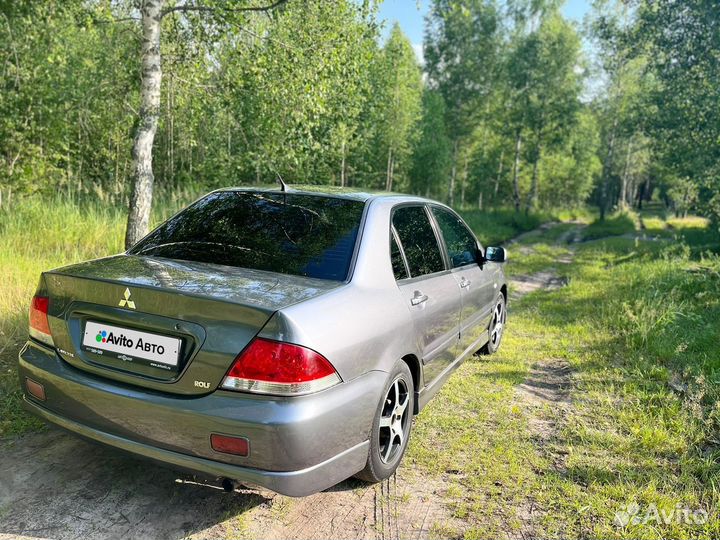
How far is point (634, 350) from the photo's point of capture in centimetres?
556

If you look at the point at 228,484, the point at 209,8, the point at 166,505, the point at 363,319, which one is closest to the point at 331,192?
the point at 363,319

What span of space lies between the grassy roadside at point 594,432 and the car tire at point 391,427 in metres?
0.32

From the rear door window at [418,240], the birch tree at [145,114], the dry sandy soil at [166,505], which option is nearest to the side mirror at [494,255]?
the rear door window at [418,240]

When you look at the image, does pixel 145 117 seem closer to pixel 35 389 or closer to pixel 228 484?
pixel 35 389

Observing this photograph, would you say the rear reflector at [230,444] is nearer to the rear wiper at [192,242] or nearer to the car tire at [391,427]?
the car tire at [391,427]

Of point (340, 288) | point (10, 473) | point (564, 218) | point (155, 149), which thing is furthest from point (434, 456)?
point (564, 218)

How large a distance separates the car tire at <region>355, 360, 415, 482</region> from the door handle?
1.30 feet

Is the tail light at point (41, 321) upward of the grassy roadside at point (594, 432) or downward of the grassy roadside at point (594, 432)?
upward

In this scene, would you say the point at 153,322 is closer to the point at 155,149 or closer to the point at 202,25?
the point at 202,25

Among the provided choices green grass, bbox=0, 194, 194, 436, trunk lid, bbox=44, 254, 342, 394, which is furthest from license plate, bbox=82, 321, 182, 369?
green grass, bbox=0, 194, 194, 436

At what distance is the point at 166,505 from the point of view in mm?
2631

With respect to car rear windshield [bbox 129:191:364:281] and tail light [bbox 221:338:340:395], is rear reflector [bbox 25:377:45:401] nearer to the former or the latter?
car rear windshield [bbox 129:191:364:281]

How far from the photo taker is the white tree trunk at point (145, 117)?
6.26 meters

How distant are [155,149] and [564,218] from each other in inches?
1111
